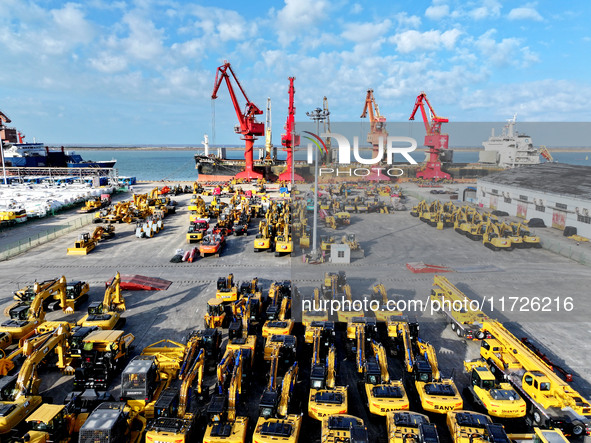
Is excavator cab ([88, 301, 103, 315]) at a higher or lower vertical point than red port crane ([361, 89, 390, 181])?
lower

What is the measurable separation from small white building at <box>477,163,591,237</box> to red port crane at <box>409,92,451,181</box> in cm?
2807

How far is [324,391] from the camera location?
12.6 metres

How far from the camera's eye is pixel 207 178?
3925 inches

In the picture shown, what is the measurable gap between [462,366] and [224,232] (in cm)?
2569

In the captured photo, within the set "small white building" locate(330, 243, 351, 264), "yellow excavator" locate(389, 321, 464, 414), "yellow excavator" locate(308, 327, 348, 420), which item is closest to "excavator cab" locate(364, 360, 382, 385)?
"yellow excavator" locate(308, 327, 348, 420)

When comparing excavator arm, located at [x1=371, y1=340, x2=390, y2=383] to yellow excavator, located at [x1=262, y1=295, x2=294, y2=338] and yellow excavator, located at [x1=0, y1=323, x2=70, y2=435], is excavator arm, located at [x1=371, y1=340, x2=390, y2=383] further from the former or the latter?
yellow excavator, located at [x1=0, y1=323, x2=70, y2=435]

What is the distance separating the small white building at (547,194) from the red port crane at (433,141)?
92.1ft

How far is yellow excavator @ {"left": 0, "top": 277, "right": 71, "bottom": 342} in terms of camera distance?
17250mm

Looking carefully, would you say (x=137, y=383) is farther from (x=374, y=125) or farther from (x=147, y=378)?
(x=374, y=125)

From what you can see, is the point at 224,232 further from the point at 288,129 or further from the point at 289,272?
the point at 288,129

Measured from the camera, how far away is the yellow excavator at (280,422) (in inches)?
414

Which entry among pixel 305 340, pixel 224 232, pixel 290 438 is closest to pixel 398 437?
pixel 290 438

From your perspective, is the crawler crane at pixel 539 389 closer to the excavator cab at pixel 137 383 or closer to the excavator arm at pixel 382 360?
the excavator arm at pixel 382 360

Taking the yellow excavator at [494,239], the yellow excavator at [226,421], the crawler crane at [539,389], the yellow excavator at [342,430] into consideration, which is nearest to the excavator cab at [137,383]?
the yellow excavator at [226,421]
